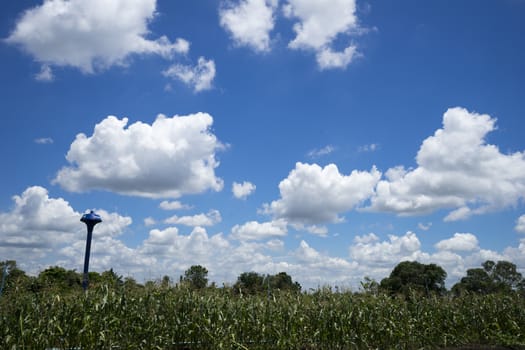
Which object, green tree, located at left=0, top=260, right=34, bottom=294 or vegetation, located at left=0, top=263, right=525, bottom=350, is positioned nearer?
vegetation, located at left=0, top=263, right=525, bottom=350

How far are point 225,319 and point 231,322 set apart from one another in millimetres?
238

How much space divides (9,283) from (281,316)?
21.0 ft

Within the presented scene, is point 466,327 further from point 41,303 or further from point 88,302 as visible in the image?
point 41,303

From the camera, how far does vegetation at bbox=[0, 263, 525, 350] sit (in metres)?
7.32

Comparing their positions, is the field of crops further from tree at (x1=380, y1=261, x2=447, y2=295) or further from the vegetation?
tree at (x1=380, y1=261, x2=447, y2=295)

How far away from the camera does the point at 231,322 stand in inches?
340

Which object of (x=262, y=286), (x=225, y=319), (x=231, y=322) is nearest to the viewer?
(x=225, y=319)

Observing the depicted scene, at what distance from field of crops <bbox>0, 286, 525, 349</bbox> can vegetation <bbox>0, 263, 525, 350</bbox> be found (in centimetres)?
2

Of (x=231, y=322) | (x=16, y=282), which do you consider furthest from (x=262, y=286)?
(x=16, y=282)

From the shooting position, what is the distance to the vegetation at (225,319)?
7.32 meters

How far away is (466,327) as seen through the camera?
474 inches

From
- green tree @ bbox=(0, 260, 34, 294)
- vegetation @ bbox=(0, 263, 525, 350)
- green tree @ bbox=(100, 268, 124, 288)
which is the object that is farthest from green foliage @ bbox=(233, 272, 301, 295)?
green tree @ bbox=(0, 260, 34, 294)

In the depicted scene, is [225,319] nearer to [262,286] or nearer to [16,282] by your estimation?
[262,286]

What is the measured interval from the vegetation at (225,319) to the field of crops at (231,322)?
20mm
